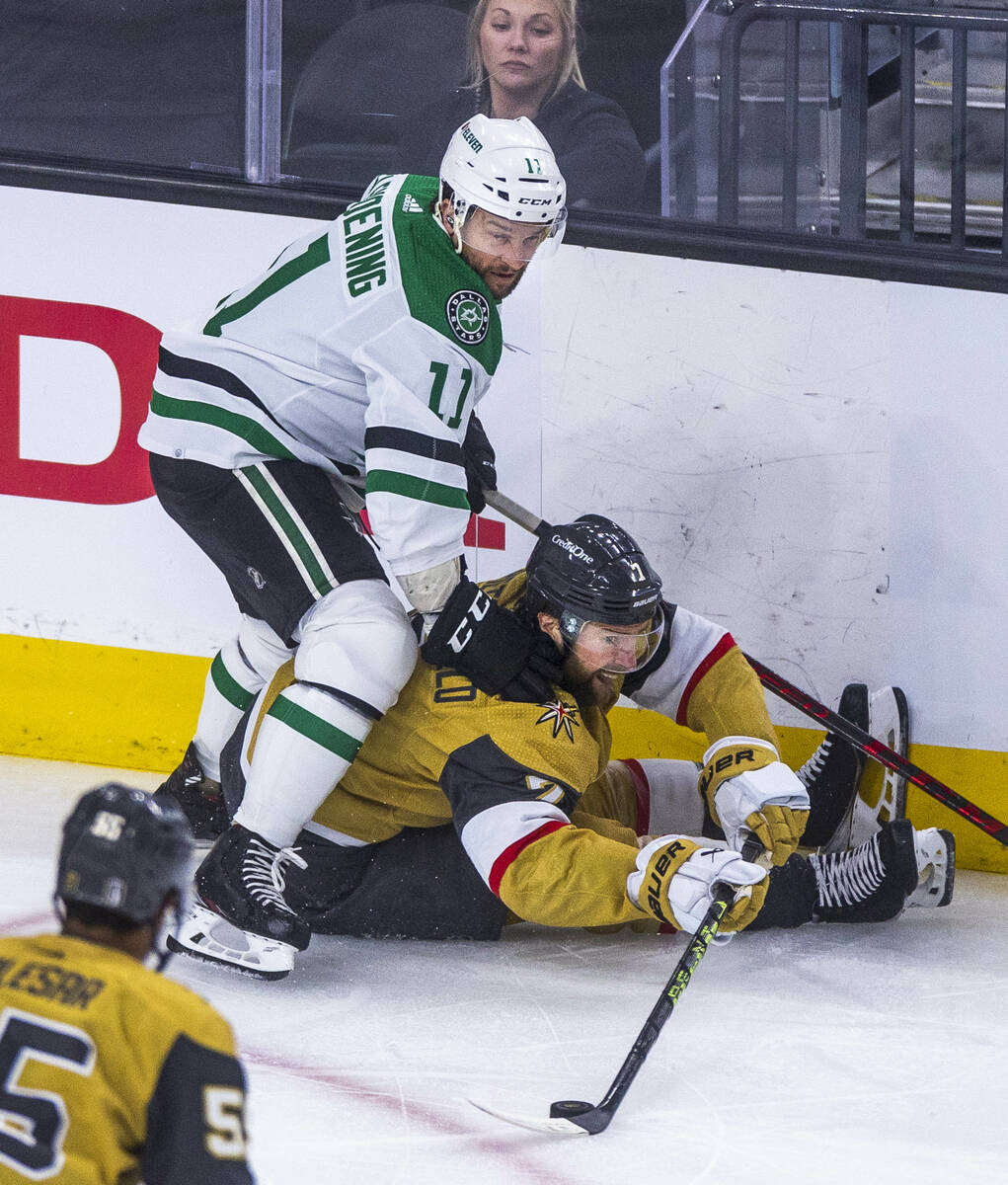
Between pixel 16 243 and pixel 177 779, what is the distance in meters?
1.14

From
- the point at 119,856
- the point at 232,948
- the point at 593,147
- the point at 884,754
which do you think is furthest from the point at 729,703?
the point at 119,856

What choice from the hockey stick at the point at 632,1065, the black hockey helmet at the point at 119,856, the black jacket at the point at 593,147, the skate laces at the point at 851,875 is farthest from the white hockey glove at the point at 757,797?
the black hockey helmet at the point at 119,856

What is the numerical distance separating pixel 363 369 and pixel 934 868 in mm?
1230

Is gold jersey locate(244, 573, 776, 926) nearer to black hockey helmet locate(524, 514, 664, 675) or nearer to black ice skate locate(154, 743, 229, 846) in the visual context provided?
black hockey helmet locate(524, 514, 664, 675)

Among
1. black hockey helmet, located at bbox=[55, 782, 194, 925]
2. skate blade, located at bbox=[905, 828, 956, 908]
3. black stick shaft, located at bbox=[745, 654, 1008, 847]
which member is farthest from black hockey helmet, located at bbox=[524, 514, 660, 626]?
black hockey helmet, located at bbox=[55, 782, 194, 925]

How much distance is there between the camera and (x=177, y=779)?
3311 millimetres

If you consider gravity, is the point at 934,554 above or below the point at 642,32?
below

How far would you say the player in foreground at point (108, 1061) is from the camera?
Answer: 1.27m

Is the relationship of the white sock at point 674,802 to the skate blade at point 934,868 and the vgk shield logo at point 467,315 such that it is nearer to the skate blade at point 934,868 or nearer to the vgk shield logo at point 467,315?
the skate blade at point 934,868

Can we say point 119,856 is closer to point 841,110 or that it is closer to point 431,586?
point 431,586

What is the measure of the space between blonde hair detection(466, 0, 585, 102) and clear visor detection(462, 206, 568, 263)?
30.8 inches

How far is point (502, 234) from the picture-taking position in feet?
8.93

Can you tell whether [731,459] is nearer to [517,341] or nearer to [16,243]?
[517,341]

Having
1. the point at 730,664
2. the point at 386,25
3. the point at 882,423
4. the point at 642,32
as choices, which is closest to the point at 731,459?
the point at 882,423
